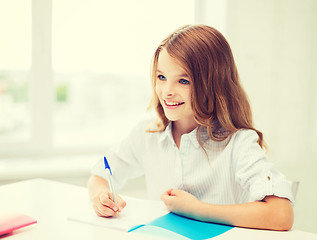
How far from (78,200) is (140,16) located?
1.39 metres

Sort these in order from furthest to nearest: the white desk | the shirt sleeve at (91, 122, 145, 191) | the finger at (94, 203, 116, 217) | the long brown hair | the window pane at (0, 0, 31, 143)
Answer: the window pane at (0, 0, 31, 143)
the shirt sleeve at (91, 122, 145, 191)
the long brown hair
the finger at (94, 203, 116, 217)
the white desk

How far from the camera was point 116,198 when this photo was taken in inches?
45.0

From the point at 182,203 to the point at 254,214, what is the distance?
19 centimetres

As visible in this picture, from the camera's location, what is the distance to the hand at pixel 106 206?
3.45 ft

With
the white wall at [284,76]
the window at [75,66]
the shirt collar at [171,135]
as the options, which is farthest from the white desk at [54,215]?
the white wall at [284,76]

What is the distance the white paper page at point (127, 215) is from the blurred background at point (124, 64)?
3.23ft

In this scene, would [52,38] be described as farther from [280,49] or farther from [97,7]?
[280,49]

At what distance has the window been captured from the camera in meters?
2.19

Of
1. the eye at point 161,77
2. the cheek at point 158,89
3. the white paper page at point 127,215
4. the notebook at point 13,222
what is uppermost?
the eye at point 161,77

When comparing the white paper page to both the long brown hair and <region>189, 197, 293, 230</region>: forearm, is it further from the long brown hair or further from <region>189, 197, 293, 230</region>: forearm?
the long brown hair

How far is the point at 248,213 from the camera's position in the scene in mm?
1009

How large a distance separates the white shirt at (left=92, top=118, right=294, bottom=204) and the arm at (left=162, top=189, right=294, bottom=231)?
0.03 m

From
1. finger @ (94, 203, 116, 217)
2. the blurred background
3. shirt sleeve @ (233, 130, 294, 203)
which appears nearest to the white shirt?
shirt sleeve @ (233, 130, 294, 203)

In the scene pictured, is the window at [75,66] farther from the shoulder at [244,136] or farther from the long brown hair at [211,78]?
the shoulder at [244,136]
